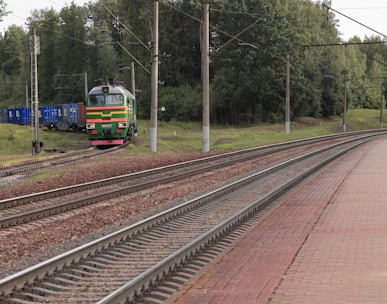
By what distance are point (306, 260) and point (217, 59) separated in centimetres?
6628

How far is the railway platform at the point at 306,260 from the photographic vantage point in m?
6.33

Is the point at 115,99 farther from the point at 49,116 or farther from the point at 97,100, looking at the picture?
the point at 49,116

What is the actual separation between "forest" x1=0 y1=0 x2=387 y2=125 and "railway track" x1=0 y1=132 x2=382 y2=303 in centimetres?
3722

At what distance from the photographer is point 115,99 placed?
111 feet

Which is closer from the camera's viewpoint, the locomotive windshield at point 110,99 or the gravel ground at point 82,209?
the gravel ground at point 82,209

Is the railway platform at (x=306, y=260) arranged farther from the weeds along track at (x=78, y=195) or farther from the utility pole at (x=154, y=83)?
the utility pole at (x=154, y=83)

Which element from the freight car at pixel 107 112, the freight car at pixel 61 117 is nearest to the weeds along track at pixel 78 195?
the freight car at pixel 107 112

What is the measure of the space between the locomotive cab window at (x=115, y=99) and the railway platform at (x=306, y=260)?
2154 centimetres

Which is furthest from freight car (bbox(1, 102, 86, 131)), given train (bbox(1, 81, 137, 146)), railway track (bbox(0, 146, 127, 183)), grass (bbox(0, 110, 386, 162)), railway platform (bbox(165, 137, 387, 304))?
railway platform (bbox(165, 137, 387, 304))

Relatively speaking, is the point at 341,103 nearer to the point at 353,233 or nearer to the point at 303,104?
the point at 303,104

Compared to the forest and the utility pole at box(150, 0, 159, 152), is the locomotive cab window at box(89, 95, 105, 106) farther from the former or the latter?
the forest

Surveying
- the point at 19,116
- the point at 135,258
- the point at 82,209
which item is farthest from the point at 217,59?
the point at 135,258

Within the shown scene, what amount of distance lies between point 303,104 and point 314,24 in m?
22.5

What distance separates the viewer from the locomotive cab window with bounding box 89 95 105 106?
111ft
